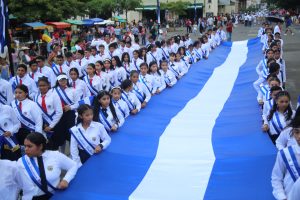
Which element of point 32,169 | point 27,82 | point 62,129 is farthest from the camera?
point 27,82

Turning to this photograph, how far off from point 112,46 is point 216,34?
661 cm

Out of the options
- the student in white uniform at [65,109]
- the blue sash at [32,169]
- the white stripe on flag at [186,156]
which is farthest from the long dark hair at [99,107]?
the blue sash at [32,169]

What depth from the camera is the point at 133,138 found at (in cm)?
518

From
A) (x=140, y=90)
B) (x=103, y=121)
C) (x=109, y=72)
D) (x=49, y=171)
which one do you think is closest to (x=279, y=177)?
(x=49, y=171)

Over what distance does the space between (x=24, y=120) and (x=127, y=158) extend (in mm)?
→ 1474

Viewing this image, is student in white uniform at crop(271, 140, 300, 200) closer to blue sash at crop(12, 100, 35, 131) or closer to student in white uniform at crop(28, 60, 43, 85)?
blue sash at crop(12, 100, 35, 131)

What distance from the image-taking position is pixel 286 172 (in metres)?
3.02

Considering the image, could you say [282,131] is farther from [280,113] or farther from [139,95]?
[139,95]

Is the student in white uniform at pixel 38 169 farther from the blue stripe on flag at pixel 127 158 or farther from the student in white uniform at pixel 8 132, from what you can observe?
the student in white uniform at pixel 8 132

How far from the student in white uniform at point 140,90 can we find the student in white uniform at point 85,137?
2268mm

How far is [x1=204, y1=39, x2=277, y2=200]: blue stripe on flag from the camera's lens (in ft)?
12.4

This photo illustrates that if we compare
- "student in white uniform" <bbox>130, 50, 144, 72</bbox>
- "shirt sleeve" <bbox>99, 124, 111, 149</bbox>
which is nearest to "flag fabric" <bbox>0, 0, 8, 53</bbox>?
"shirt sleeve" <bbox>99, 124, 111, 149</bbox>

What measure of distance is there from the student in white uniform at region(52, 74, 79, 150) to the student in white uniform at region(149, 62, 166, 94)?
1957 mm

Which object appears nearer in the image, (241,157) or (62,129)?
(241,157)
